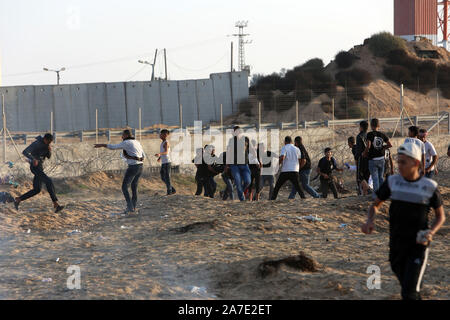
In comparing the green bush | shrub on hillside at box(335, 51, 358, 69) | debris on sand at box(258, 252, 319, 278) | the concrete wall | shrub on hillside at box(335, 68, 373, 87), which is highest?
the green bush

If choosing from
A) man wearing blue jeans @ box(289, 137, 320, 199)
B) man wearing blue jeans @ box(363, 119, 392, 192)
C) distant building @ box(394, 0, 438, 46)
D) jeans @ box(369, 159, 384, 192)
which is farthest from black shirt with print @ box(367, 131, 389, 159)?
distant building @ box(394, 0, 438, 46)

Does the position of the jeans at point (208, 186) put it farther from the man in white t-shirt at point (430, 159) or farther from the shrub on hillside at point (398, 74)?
the shrub on hillside at point (398, 74)

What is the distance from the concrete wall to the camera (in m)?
40.8

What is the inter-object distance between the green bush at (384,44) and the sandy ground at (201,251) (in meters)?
44.5

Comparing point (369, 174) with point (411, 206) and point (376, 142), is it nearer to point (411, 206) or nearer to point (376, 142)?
point (376, 142)

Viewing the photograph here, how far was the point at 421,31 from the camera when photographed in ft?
197

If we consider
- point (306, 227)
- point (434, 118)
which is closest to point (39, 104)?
point (434, 118)

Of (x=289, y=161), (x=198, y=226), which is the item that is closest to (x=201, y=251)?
(x=198, y=226)

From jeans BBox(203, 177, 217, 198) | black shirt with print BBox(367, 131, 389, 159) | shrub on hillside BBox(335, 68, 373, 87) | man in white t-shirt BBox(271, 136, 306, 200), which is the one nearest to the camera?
black shirt with print BBox(367, 131, 389, 159)

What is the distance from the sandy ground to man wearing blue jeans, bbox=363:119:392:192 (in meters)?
0.57

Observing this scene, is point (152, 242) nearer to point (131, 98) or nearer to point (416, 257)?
point (416, 257)

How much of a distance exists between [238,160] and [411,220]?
839 cm

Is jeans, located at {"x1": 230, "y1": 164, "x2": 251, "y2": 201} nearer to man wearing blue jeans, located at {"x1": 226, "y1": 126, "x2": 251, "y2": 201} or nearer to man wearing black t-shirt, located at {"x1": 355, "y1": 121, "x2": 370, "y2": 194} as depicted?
man wearing blue jeans, located at {"x1": 226, "y1": 126, "x2": 251, "y2": 201}

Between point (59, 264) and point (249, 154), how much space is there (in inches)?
239
